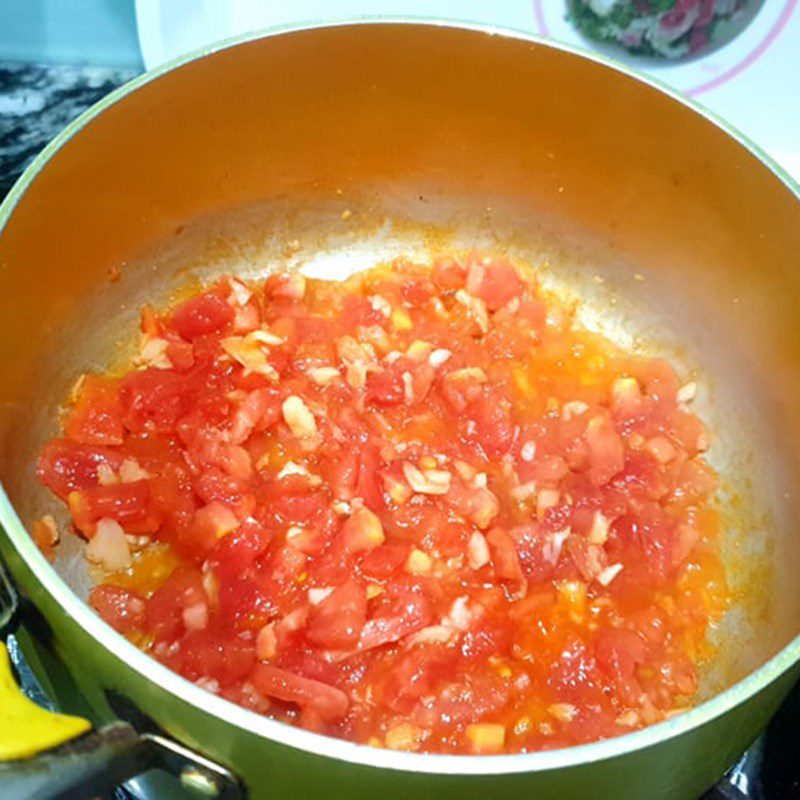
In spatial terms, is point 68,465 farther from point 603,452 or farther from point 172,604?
point 603,452

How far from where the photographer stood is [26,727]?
957mm

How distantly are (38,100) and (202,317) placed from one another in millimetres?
826

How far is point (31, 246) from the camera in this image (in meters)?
1.45

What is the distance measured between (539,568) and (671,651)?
0.23 meters

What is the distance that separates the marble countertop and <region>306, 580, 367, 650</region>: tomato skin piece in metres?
1.27

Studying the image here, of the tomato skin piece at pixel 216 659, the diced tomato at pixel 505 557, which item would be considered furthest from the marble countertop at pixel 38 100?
the diced tomato at pixel 505 557

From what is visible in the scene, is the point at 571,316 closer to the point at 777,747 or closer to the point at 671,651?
the point at 671,651

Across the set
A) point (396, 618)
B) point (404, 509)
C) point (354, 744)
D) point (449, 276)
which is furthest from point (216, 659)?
point (449, 276)

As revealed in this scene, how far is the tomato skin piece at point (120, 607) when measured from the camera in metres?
1.44

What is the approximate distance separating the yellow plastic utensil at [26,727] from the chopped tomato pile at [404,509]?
0.37m

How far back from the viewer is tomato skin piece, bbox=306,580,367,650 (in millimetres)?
1394

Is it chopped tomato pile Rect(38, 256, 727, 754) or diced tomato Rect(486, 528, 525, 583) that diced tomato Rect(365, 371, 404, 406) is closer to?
chopped tomato pile Rect(38, 256, 727, 754)

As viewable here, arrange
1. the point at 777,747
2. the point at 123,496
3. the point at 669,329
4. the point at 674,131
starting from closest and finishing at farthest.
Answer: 1. the point at 777,747
2. the point at 123,496
3. the point at 674,131
4. the point at 669,329

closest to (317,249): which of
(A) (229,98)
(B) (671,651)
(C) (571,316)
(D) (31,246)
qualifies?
(A) (229,98)
